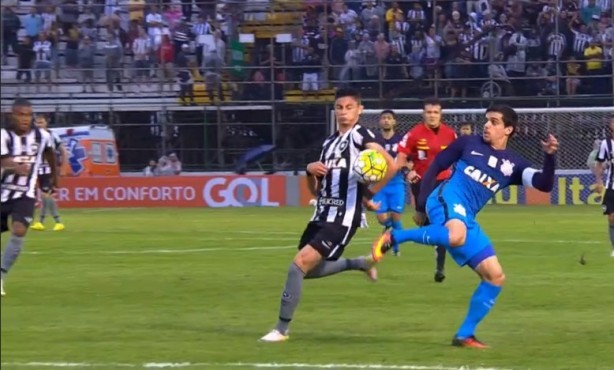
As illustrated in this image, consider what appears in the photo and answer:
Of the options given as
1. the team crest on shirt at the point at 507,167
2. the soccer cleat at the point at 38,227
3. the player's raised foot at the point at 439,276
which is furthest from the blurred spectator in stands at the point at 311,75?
the team crest on shirt at the point at 507,167

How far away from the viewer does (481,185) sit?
10.1m

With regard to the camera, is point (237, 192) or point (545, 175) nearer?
point (545, 175)

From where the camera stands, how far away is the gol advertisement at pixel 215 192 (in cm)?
3472

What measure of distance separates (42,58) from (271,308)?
29.2m

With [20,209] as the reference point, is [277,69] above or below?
above

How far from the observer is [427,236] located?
9.74 m

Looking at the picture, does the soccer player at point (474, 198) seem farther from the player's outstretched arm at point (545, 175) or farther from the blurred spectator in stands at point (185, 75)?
the blurred spectator in stands at point (185, 75)

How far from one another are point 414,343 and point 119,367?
2580 mm

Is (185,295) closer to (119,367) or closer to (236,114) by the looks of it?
(119,367)

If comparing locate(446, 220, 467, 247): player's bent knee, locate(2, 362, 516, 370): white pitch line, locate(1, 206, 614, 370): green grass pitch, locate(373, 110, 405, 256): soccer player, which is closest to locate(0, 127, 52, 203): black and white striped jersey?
locate(1, 206, 614, 370): green grass pitch

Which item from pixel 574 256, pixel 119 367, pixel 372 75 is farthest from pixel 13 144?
pixel 372 75

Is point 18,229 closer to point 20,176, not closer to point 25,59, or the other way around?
point 20,176

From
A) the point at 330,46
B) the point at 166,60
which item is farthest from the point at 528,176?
the point at 166,60

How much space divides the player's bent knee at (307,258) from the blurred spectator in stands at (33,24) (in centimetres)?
3197
